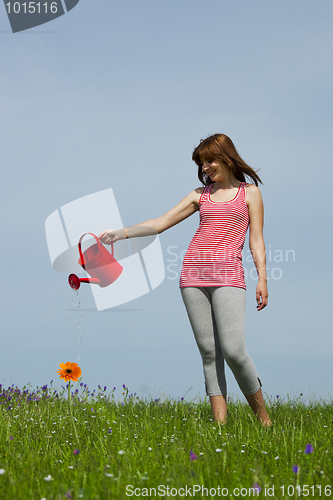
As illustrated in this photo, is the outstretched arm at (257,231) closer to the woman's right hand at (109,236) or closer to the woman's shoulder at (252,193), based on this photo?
the woman's shoulder at (252,193)

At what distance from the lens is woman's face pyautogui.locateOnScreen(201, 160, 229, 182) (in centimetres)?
406

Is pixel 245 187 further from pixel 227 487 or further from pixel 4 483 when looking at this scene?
pixel 4 483

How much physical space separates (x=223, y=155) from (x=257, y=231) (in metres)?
0.72

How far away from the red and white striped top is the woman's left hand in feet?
0.49

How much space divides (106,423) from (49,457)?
1.17 meters

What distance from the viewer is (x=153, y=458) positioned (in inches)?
108

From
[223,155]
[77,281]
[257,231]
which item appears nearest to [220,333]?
[257,231]

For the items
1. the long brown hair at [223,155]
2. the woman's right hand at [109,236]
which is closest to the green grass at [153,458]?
Answer: the woman's right hand at [109,236]

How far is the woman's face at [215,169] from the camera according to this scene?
13.3 ft

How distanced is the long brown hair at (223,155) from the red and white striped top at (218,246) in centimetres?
23

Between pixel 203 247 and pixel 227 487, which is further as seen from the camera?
pixel 203 247

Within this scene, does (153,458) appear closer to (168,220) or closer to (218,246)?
(218,246)

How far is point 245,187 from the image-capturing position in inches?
163

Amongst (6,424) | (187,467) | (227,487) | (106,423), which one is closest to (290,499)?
(227,487)
